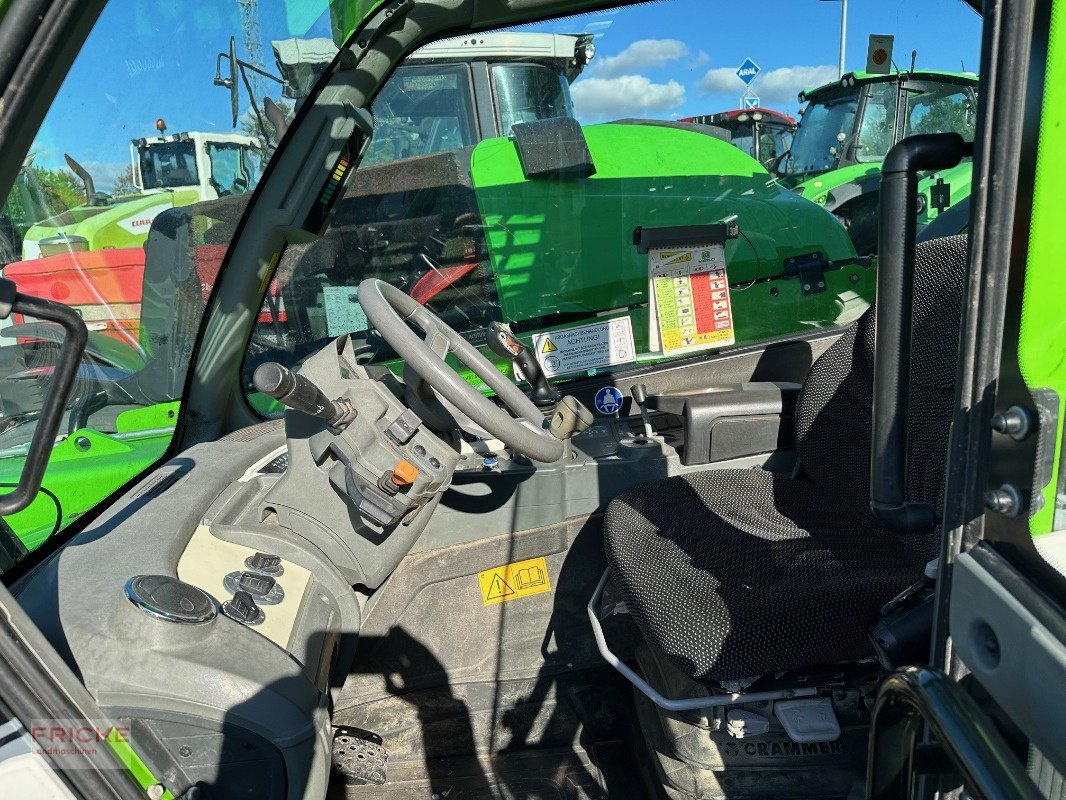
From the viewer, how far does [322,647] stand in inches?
55.3

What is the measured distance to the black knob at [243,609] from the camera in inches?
50.5

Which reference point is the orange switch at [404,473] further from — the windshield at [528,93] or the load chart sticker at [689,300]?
the windshield at [528,93]

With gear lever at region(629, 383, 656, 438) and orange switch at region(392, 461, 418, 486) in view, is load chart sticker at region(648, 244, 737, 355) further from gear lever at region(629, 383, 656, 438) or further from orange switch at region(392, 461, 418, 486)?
orange switch at region(392, 461, 418, 486)

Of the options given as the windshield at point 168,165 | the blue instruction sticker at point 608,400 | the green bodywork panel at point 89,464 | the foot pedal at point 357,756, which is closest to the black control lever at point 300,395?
the green bodywork panel at point 89,464

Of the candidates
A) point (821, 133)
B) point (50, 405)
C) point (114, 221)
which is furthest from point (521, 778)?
point (821, 133)

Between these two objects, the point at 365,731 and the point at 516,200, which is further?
the point at 516,200

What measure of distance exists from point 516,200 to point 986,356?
1.67 m

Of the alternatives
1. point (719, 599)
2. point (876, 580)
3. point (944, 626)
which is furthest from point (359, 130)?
point (944, 626)

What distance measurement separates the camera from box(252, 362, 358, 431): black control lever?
1.16 meters

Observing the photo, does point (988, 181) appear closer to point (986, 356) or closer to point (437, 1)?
point (986, 356)

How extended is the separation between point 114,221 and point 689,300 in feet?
4.80

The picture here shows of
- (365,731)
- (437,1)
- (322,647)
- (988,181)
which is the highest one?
(437,1)

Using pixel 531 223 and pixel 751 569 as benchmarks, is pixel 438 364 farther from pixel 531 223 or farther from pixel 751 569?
pixel 531 223

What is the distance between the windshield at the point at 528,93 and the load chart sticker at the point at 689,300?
0.49 m
